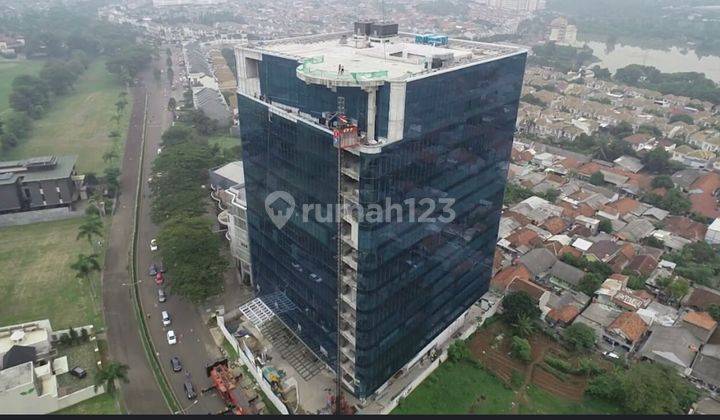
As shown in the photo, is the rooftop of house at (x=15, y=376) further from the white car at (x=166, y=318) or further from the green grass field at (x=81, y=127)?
the green grass field at (x=81, y=127)

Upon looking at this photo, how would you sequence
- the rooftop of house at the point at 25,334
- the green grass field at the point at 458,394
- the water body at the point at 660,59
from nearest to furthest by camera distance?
the green grass field at the point at 458,394 → the rooftop of house at the point at 25,334 → the water body at the point at 660,59

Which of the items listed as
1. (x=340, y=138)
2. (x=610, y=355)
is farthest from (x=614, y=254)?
(x=340, y=138)

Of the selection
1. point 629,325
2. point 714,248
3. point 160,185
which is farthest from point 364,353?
point 714,248

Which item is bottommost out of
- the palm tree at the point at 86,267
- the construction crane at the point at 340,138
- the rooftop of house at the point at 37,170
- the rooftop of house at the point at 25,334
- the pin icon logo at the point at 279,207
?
the rooftop of house at the point at 25,334

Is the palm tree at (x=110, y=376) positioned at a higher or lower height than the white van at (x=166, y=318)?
higher

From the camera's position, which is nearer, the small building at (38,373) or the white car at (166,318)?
the small building at (38,373)

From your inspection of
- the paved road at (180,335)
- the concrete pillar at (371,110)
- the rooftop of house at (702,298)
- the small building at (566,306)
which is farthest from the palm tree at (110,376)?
the rooftop of house at (702,298)

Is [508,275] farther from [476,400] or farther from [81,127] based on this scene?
[81,127]

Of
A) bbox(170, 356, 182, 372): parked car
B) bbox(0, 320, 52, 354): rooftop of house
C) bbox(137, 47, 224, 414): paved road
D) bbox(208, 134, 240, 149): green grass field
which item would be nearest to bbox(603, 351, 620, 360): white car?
bbox(137, 47, 224, 414): paved road
